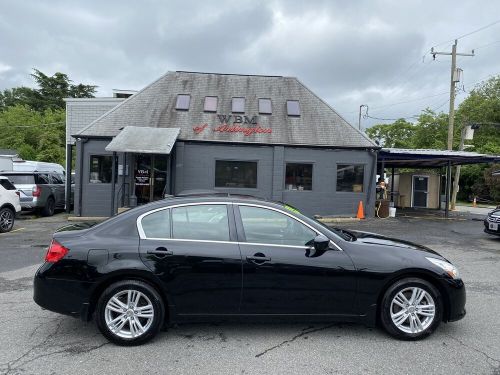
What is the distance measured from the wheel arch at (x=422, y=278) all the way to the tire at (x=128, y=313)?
2.31 metres

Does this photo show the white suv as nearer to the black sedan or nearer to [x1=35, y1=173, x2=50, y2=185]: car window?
[x1=35, y1=173, x2=50, y2=185]: car window

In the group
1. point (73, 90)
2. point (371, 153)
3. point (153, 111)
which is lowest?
point (371, 153)

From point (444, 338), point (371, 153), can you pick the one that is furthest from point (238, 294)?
point (371, 153)

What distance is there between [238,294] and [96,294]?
4.78 ft

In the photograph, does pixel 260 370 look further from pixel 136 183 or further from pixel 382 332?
pixel 136 183

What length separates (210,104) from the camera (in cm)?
1780

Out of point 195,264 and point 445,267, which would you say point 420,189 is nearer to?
point 445,267

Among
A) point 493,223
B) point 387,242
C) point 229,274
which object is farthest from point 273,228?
→ point 493,223

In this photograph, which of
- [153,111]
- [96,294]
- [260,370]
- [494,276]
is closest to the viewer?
[260,370]

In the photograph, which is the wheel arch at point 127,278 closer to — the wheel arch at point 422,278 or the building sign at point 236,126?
the wheel arch at point 422,278

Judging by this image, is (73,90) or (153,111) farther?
(73,90)

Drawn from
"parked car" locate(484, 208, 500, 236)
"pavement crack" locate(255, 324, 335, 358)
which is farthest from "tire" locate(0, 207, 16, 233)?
"parked car" locate(484, 208, 500, 236)

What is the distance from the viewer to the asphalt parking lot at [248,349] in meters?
3.68

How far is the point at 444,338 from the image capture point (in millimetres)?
4422
